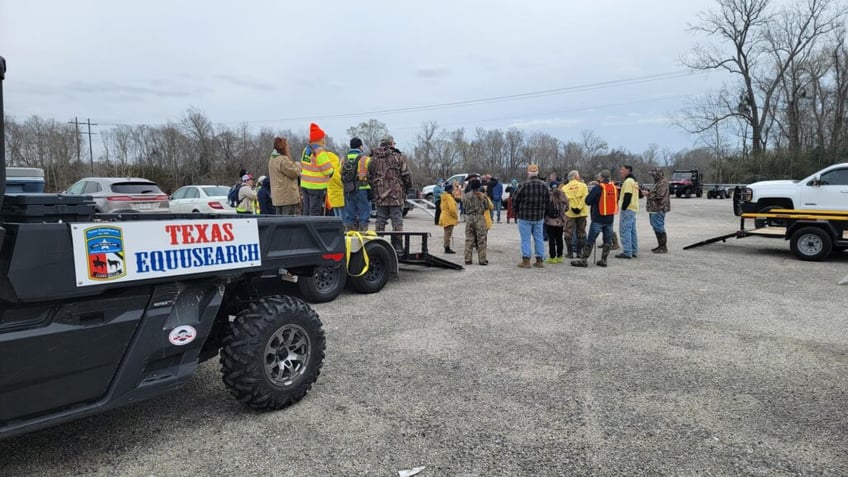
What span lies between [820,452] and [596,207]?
698 cm

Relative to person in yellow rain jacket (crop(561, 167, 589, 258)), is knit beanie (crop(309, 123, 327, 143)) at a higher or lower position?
higher

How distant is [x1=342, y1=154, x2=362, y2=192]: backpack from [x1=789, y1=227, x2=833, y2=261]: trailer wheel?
922 centimetres

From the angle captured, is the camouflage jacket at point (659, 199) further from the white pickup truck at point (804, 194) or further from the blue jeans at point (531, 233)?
the blue jeans at point (531, 233)

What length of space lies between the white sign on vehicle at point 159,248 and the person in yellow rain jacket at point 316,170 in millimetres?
4864

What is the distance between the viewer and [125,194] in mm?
14438

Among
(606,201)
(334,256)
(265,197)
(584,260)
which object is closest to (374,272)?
(334,256)

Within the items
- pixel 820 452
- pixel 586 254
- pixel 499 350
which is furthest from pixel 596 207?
pixel 820 452

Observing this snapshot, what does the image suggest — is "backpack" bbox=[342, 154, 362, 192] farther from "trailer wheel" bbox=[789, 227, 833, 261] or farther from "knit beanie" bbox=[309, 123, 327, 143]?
"trailer wheel" bbox=[789, 227, 833, 261]

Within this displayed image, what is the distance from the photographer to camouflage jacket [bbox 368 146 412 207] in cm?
867

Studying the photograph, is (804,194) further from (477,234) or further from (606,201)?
(477,234)

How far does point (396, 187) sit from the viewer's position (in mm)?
8688

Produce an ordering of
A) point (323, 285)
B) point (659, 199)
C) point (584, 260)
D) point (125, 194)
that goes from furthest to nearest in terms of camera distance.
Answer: point (125, 194)
point (659, 199)
point (584, 260)
point (323, 285)

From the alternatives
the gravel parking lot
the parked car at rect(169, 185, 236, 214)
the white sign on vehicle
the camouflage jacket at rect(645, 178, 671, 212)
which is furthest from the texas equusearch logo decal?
the parked car at rect(169, 185, 236, 214)

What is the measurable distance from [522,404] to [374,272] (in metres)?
4.08
